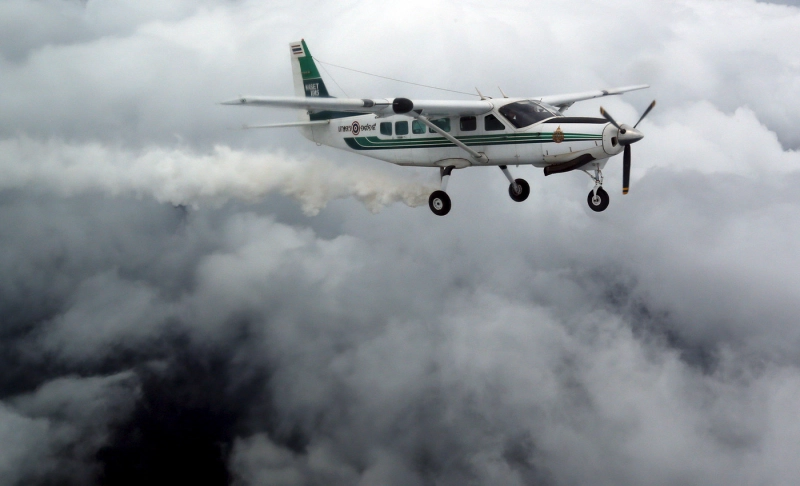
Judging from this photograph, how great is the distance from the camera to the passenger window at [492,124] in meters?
29.5

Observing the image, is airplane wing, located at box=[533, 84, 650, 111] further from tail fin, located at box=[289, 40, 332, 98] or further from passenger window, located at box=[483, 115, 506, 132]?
tail fin, located at box=[289, 40, 332, 98]

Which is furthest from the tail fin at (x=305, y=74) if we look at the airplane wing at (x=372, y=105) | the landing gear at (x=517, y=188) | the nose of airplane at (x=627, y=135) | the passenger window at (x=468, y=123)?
the nose of airplane at (x=627, y=135)

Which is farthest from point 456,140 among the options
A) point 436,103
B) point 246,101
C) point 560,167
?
point 246,101

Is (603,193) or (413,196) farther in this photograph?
(413,196)

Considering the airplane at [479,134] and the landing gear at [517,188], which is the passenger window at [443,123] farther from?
the landing gear at [517,188]

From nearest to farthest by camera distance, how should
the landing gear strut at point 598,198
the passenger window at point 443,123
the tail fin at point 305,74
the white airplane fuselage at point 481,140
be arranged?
the white airplane fuselage at point 481,140, the landing gear strut at point 598,198, the passenger window at point 443,123, the tail fin at point 305,74

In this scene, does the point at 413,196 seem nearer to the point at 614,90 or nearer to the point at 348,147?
the point at 348,147

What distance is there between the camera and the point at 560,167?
92.8 ft

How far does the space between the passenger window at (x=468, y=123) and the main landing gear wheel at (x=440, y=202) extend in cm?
319

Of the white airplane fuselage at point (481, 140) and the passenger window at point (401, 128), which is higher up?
the passenger window at point (401, 128)

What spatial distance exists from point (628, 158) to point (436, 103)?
25.5ft

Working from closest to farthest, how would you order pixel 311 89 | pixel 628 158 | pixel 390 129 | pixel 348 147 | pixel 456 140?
1. pixel 628 158
2. pixel 456 140
3. pixel 390 129
4. pixel 348 147
5. pixel 311 89

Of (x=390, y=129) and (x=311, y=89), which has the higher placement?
(x=311, y=89)

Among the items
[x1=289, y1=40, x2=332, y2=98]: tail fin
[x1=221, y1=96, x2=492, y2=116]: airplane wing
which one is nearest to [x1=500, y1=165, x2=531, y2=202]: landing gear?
[x1=221, y1=96, x2=492, y2=116]: airplane wing
